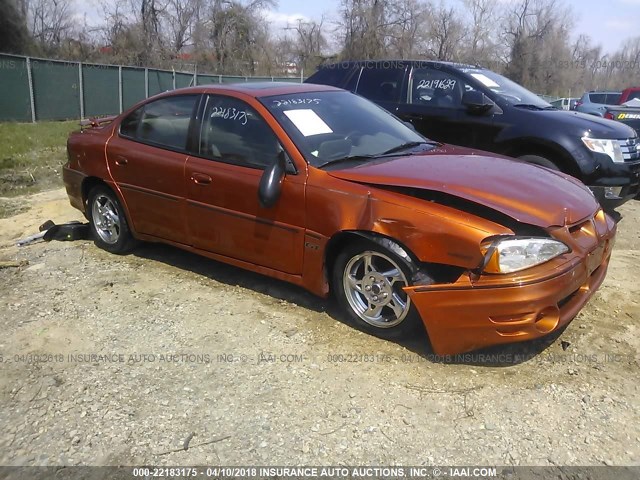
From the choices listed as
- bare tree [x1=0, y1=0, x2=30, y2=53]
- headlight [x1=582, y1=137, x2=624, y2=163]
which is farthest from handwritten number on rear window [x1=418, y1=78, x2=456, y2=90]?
bare tree [x1=0, y1=0, x2=30, y2=53]

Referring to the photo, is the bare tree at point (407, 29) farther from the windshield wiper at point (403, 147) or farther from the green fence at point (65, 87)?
the windshield wiper at point (403, 147)

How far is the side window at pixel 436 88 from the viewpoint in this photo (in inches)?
263

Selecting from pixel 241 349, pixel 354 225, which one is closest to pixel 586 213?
pixel 354 225

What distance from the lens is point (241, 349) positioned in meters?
3.68

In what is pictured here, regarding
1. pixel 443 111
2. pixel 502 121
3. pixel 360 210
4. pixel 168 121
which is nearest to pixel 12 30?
pixel 443 111

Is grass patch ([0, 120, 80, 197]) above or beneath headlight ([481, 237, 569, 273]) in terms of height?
beneath

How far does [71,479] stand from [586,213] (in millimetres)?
3195

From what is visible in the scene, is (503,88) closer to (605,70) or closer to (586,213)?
(586,213)

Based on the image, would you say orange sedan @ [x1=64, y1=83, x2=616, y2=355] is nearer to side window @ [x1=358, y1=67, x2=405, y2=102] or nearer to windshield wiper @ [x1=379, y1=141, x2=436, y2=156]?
windshield wiper @ [x1=379, y1=141, x2=436, y2=156]

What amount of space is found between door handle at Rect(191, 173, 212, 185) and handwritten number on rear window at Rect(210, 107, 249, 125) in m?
0.47

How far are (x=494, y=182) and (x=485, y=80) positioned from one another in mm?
3541

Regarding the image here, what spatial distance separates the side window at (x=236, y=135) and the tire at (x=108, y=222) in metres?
1.31

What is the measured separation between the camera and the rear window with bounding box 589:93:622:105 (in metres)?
19.3

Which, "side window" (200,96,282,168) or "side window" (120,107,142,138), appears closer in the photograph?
"side window" (200,96,282,168)
